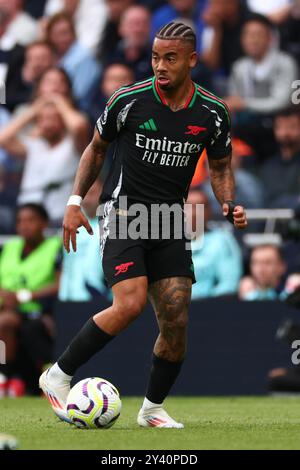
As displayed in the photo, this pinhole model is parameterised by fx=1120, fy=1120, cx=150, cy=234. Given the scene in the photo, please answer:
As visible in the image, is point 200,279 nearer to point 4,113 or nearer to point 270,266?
point 270,266

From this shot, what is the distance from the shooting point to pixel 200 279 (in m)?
10.9

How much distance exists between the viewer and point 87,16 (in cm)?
1463

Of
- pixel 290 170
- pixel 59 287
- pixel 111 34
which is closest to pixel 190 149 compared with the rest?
pixel 59 287

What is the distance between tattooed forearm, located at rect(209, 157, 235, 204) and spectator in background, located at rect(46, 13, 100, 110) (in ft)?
23.5

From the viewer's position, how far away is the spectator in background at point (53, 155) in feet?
42.4

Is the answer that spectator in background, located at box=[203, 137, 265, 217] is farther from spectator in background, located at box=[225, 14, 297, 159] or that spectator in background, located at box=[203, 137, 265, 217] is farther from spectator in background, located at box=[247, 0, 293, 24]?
spectator in background, located at box=[247, 0, 293, 24]

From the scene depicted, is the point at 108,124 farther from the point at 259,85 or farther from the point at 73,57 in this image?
the point at 73,57

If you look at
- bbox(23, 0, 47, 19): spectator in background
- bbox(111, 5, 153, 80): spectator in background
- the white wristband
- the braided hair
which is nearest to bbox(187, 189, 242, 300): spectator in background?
bbox(111, 5, 153, 80): spectator in background

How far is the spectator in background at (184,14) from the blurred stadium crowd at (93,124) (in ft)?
0.05

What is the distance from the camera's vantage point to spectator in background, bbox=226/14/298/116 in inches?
508

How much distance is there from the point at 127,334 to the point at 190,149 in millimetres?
4418

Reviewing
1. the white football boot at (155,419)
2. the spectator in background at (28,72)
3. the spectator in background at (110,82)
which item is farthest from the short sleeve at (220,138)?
the spectator in background at (28,72)

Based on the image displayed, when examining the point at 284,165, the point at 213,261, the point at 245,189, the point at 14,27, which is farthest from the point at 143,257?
the point at 14,27

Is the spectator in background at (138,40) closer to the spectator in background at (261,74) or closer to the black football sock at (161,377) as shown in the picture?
the spectator in background at (261,74)
